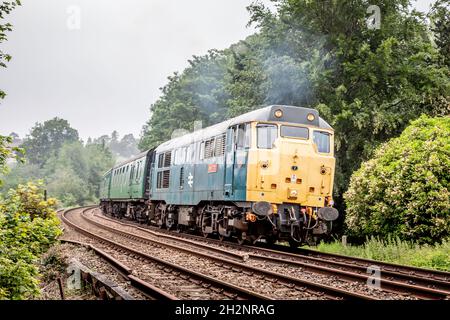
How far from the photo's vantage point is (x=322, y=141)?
14.5 meters

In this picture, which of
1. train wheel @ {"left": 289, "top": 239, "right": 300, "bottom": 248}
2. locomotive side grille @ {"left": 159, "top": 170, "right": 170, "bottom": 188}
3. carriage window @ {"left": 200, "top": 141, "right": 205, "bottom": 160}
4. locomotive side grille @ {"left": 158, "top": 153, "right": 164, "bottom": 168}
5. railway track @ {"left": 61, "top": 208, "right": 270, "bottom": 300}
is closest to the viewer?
railway track @ {"left": 61, "top": 208, "right": 270, "bottom": 300}

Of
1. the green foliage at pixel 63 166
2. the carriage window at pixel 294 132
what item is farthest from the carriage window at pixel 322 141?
the green foliage at pixel 63 166

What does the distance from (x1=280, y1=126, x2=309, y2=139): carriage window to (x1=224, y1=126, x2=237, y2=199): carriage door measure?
4.89ft

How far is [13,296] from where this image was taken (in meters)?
7.23

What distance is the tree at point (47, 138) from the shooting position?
107875 mm

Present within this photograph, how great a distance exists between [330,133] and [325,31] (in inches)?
410

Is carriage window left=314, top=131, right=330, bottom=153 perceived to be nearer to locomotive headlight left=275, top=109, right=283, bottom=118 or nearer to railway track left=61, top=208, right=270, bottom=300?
locomotive headlight left=275, top=109, right=283, bottom=118

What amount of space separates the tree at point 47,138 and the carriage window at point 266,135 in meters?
98.7

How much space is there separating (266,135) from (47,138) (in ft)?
346

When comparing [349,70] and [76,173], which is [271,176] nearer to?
[349,70]

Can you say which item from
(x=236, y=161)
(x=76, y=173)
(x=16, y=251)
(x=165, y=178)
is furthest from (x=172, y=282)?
(x=76, y=173)

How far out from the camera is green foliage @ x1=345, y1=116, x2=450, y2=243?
46.7 ft

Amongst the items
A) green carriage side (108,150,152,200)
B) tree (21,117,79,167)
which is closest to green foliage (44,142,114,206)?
tree (21,117,79,167)

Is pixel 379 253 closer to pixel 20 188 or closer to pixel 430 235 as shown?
pixel 430 235
